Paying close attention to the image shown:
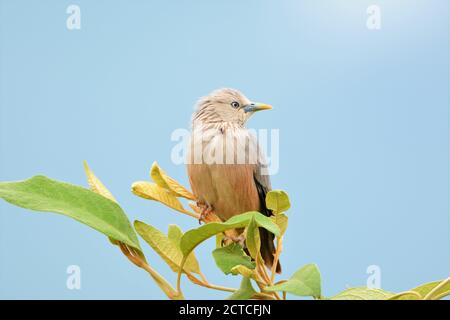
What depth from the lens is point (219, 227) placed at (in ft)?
2.05

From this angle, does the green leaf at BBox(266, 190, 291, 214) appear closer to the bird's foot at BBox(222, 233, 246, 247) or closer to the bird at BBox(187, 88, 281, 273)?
the bird's foot at BBox(222, 233, 246, 247)

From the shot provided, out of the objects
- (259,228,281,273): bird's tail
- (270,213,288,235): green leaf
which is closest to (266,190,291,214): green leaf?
(270,213,288,235): green leaf

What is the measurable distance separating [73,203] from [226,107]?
717mm

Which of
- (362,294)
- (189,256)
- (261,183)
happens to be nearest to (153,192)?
(189,256)

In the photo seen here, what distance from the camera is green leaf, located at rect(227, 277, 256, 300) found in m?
0.69

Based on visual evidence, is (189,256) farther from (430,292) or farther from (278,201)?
(430,292)

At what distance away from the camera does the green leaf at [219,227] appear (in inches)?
24.2

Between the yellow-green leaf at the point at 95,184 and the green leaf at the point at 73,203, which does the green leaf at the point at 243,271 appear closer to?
the green leaf at the point at 73,203

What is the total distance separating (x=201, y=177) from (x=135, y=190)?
360 mm

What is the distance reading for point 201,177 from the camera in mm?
1182

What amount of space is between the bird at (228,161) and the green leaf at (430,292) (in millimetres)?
518

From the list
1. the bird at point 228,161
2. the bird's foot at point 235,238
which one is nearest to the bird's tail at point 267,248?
the bird at point 228,161

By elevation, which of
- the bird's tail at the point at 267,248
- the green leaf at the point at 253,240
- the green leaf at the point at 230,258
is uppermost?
the green leaf at the point at 253,240
